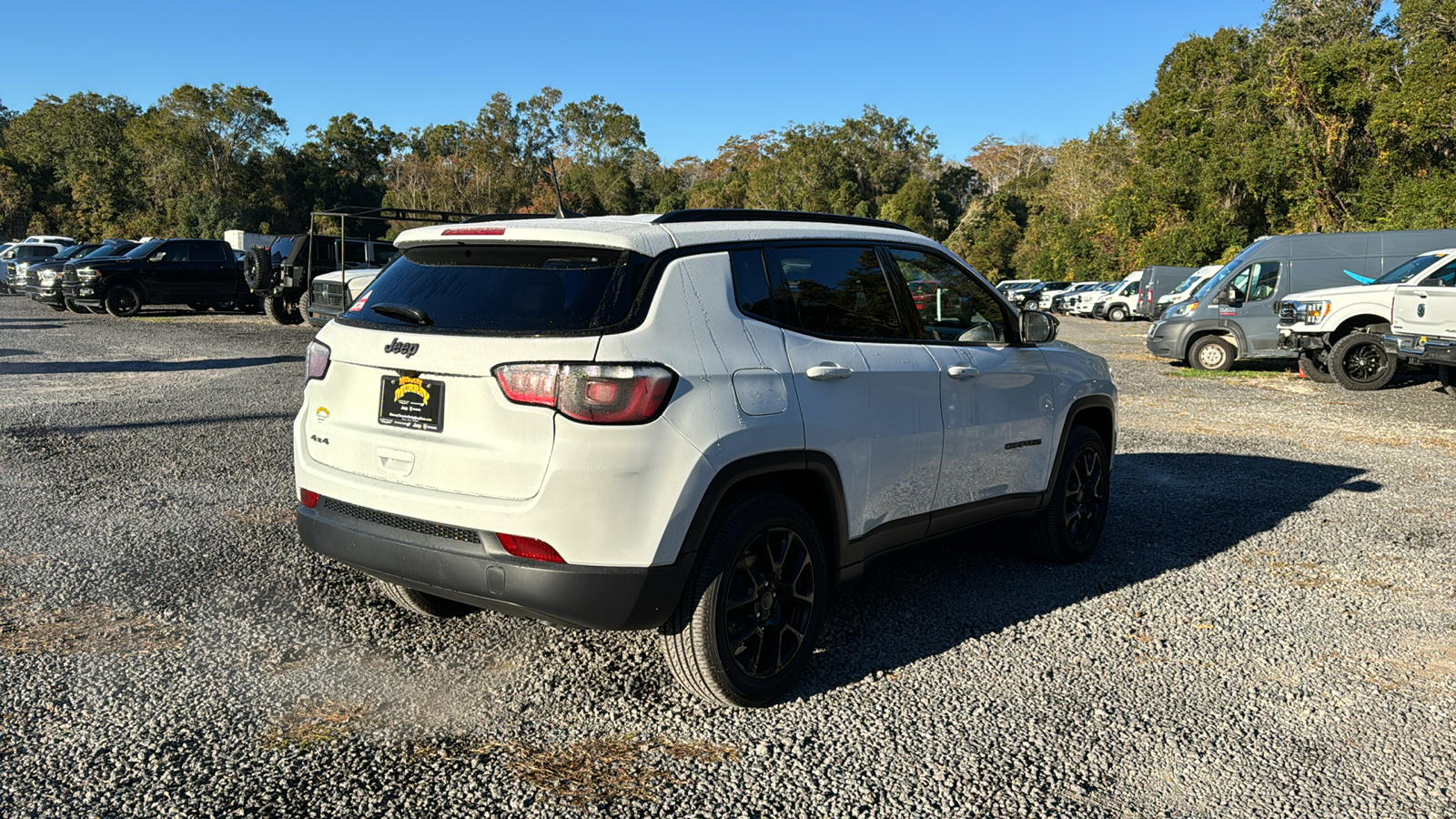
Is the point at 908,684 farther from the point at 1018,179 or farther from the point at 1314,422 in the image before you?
the point at 1018,179

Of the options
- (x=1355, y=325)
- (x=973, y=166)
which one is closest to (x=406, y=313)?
(x=1355, y=325)

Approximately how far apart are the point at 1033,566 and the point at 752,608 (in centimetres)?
245

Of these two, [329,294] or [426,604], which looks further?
[329,294]

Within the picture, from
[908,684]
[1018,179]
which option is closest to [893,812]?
[908,684]

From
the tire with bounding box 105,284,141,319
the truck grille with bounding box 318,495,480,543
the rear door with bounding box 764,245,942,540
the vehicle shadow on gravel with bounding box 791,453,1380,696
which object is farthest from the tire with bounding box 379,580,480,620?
the tire with bounding box 105,284,141,319

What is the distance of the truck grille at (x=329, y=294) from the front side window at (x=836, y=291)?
49.3 ft

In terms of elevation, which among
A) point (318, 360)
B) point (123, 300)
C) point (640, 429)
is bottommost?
point (123, 300)

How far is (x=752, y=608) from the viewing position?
3758mm

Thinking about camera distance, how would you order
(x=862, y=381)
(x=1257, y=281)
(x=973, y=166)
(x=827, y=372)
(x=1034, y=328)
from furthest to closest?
(x=973, y=166), (x=1257, y=281), (x=1034, y=328), (x=862, y=381), (x=827, y=372)

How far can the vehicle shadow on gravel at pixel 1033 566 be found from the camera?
4.45 m

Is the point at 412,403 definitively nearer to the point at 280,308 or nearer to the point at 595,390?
the point at 595,390

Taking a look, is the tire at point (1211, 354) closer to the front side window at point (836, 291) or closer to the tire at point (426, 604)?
the front side window at point (836, 291)

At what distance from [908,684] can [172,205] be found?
7875 centimetres

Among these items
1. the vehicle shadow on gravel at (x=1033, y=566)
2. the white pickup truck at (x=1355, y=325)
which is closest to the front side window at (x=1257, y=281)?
the white pickup truck at (x=1355, y=325)
